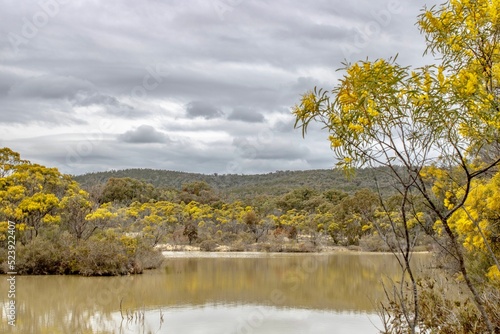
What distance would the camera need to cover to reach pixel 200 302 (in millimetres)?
12211

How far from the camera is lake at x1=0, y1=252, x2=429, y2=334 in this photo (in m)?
9.33

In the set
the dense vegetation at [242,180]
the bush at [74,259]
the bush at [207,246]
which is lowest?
the bush at [207,246]

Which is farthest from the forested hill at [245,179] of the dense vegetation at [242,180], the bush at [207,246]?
the bush at [207,246]

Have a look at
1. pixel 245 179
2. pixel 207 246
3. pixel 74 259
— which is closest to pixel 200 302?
pixel 74 259

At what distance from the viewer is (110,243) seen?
17.9 meters

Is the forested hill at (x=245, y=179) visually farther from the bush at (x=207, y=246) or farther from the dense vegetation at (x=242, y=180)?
the bush at (x=207, y=246)

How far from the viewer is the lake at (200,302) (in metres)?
9.33

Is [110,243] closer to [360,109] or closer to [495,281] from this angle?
[495,281]

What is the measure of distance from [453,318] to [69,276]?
13944 millimetres

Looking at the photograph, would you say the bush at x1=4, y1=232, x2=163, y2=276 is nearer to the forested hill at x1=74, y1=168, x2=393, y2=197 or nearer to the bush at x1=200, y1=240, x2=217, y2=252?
the bush at x1=200, y1=240, x2=217, y2=252

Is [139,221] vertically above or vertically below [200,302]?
above

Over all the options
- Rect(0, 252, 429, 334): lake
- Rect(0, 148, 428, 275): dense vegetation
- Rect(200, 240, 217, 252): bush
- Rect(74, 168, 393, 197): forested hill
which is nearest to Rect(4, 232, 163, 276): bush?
Rect(0, 148, 428, 275): dense vegetation

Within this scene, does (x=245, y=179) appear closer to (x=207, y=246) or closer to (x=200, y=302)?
(x=207, y=246)

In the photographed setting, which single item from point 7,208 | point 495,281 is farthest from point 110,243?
point 495,281
